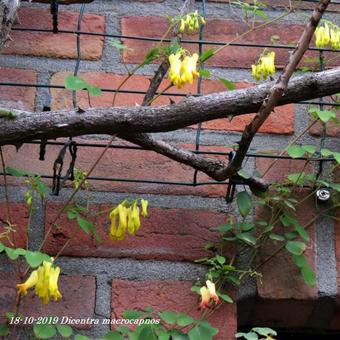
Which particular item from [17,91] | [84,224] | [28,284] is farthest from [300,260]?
[17,91]

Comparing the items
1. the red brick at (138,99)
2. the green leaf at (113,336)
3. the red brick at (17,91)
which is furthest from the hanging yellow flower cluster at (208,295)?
the red brick at (17,91)

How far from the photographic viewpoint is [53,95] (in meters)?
1.64

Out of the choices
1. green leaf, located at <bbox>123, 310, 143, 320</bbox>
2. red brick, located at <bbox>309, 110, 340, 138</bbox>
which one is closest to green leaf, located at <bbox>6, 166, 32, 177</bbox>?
green leaf, located at <bbox>123, 310, 143, 320</bbox>

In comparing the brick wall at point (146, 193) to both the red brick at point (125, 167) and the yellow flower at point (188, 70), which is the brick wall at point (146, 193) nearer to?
the red brick at point (125, 167)

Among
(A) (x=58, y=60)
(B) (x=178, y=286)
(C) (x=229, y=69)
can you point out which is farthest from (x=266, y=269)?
(A) (x=58, y=60)

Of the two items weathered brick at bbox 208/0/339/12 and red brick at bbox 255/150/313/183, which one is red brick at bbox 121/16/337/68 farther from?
red brick at bbox 255/150/313/183

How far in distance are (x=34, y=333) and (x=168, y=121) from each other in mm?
360

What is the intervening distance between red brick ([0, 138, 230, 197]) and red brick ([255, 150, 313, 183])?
0.08 meters

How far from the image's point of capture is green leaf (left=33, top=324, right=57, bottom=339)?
1367 millimetres

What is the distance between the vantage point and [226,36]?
174cm

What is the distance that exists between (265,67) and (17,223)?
45cm

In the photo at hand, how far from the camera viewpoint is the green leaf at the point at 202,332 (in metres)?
1.38

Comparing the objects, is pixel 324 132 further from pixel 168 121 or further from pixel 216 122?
pixel 168 121

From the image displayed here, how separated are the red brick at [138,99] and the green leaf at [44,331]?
0.40 m
